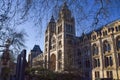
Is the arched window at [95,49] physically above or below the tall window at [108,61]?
above

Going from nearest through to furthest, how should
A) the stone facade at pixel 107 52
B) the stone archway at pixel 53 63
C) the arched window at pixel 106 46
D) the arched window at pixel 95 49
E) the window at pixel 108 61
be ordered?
the stone facade at pixel 107 52 < the window at pixel 108 61 < the arched window at pixel 106 46 < the arched window at pixel 95 49 < the stone archway at pixel 53 63

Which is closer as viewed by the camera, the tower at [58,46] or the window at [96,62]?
the window at [96,62]

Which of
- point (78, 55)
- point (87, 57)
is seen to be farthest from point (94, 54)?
point (78, 55)

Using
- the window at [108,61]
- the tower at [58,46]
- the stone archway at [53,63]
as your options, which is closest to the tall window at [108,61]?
the window at [108,61]

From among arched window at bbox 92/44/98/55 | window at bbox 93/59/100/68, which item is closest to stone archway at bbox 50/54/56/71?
window at bbox 93/59/100/68

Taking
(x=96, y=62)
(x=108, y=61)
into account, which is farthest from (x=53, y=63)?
(x=108, y=61)

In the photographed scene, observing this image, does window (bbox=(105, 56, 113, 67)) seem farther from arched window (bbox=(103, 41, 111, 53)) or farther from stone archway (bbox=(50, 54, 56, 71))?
stone archway (bbox=(50, 54, 56, 71))

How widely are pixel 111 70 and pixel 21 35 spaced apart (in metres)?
27.6

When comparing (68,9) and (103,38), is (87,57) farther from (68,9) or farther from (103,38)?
(68,9)

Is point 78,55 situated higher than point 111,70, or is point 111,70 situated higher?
point 78,55

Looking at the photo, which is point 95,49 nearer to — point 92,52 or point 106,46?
point 92,52

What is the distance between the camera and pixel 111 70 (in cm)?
4647

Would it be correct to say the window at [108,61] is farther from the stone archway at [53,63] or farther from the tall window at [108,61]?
the stone archway at [53,63]

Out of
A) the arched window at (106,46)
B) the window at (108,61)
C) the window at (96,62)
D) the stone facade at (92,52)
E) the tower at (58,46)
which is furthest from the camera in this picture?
the tower at (58,46)
